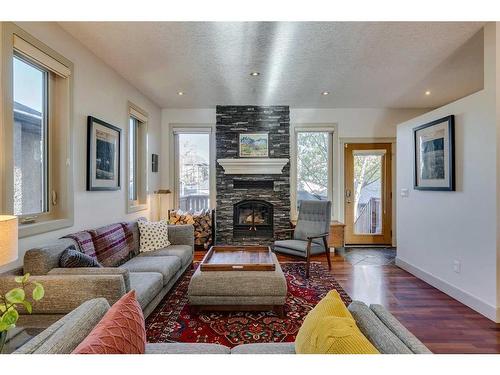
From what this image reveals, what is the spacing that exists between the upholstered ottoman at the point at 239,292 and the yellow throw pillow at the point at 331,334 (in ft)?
4.62

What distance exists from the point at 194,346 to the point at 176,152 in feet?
15.4

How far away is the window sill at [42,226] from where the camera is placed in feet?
7.15

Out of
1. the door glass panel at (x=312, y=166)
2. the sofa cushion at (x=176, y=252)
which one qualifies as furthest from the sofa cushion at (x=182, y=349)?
the door glass panel at (x=312, y=166)

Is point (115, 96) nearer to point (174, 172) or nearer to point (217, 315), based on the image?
point (174, 172)

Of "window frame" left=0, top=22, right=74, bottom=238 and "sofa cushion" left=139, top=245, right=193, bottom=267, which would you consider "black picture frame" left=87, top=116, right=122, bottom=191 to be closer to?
"window frame" left=0, top=22, right=74, bottom=238

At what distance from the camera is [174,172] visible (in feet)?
18.6

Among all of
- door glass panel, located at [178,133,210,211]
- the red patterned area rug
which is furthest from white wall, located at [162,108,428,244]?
the red patterned area rug

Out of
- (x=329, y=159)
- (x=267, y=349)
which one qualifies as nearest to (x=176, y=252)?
(x=267, y=349)

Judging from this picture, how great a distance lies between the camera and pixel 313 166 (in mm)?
5680

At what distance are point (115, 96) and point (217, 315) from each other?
2970 millimetres

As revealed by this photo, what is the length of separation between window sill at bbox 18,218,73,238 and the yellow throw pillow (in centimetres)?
220

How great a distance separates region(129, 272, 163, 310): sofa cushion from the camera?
2.24m
